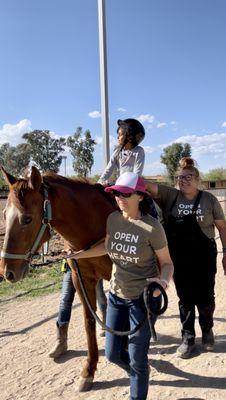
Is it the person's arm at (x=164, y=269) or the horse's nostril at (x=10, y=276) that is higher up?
the person's arm at (x=164, y=269)

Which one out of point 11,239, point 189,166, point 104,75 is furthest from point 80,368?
point 104,75

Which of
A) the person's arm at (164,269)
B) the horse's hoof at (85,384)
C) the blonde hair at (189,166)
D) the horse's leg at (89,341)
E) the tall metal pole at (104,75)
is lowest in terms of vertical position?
the horse's hoof at (85,384)

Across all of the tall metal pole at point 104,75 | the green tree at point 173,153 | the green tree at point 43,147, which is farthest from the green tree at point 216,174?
the tall metal pole at point 104,75

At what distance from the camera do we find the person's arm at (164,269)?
7.57 feet

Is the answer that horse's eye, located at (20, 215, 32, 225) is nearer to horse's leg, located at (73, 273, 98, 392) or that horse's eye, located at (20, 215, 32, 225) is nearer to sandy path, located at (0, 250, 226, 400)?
horse's leg, located at (73, 273, 98, 392)

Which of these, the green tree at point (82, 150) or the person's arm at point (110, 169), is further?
the green tree at point (82, 150)

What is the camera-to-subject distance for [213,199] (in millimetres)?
3773

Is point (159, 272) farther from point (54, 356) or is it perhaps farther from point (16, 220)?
point (54, 356)

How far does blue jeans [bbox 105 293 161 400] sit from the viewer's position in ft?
8.20

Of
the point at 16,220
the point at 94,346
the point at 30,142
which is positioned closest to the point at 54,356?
the point at 94,346

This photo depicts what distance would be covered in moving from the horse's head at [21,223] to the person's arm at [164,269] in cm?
101

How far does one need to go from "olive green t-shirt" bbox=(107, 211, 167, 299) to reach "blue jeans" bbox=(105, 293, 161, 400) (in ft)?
0.27

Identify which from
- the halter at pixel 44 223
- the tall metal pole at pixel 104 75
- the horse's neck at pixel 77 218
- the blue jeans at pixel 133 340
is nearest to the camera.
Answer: the blue jeans at pixel 133 340

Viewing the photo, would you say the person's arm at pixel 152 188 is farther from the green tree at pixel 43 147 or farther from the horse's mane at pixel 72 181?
the green tree at pixel 43 147
